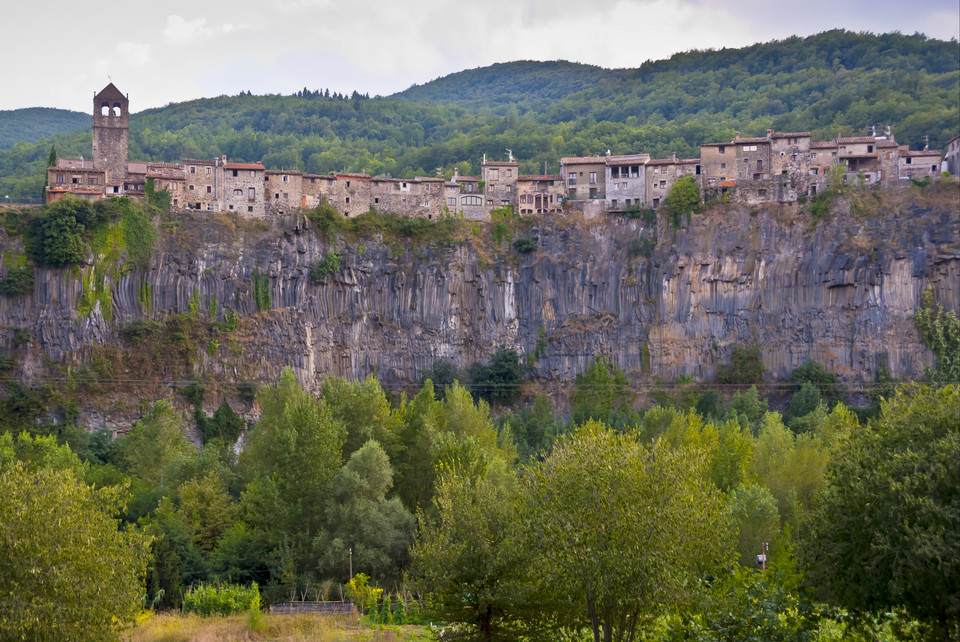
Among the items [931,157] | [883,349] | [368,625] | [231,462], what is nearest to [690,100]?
[931,157]

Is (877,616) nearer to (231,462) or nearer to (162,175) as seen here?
(231,462)

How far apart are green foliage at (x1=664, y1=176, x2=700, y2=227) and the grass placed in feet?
196

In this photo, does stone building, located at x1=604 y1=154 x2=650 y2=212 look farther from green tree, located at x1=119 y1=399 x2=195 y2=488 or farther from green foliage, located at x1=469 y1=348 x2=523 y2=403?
green tree, located at x1=119 y1=399 x2=195 y2=488

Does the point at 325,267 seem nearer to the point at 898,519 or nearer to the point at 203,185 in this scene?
the point at 203,185

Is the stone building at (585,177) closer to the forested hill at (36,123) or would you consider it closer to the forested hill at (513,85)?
the forested hill at (513,85)

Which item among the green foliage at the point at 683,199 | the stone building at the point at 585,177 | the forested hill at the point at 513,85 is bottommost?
the green foliage at the point at 683,199

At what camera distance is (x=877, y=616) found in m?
23.7

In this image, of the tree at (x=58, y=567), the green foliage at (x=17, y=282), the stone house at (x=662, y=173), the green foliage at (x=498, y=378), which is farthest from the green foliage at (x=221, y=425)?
the tree at (x=58, y=567)

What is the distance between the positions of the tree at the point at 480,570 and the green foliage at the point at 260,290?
59.0 m

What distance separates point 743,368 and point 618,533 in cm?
6140

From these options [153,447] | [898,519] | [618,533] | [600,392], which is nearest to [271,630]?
[618,533]

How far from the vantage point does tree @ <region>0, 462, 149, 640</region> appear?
2453cm

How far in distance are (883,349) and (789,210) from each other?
13521mm

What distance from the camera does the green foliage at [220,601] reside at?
122 feet
